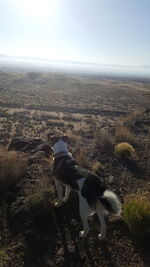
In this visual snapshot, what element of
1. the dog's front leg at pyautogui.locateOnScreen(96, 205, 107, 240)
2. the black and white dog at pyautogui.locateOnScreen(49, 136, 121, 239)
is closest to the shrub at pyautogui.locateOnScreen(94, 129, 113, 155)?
the black and white dog at pyautogui.locateOnScreen(49, 136, 121, 239)

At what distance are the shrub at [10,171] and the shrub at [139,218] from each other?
3279 mm

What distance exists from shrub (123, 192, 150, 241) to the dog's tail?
65 cm

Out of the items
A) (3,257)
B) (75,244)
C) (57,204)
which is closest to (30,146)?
(57,204)

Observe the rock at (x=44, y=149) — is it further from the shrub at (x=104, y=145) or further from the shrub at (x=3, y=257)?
the shrub at (x=3, y=257)

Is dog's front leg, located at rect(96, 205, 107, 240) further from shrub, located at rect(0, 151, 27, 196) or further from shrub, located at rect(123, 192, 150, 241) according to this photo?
shrub, located at rect(0, 151, 27, 196)

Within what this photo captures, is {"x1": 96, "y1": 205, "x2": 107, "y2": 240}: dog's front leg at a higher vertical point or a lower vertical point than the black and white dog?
lower

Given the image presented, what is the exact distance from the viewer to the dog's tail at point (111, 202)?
4.45 meters

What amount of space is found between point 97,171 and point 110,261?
3.86m

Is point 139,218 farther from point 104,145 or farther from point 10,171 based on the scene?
point 104,145

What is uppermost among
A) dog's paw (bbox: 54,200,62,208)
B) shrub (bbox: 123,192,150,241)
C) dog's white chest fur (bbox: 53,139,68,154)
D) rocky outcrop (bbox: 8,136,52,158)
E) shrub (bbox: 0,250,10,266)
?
dog's white chest fur (bbox: 53,139,68,154)

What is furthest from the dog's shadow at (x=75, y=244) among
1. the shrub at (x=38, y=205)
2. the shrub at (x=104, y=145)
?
the shrub at (x=104, y=145)

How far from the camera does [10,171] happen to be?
275 inches

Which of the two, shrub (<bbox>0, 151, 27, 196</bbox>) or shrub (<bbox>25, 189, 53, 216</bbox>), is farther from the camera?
shrub (<bbox>0, 151, 27, 196</bbox>)

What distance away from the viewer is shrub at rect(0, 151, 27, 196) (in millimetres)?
6625
